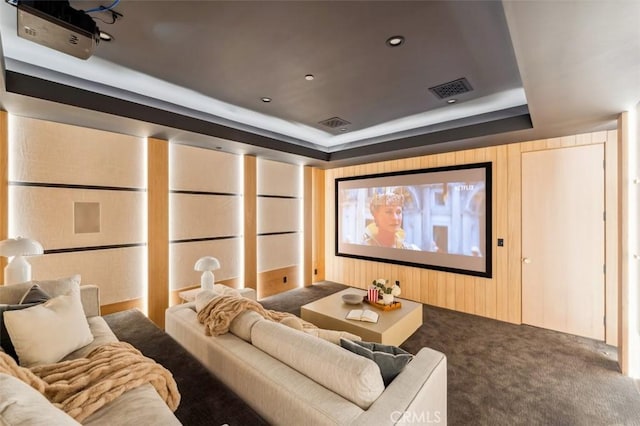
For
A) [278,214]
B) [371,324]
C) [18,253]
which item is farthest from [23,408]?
[278,214]

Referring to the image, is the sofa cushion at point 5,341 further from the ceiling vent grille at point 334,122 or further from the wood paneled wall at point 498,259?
the wood paneled wall at point 498,259

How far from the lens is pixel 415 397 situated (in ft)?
4.17

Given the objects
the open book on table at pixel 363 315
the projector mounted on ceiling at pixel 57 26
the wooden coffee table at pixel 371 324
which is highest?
the projector mounted on ceiling at pixel 57 26


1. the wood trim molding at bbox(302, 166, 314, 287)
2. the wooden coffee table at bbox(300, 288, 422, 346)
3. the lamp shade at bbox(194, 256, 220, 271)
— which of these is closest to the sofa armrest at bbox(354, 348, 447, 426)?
the wooden coffee table at bbox(300, 288, 422, 346)

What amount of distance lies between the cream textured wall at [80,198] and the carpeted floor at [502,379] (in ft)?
2.93

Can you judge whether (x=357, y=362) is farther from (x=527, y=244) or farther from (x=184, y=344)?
(x=527, y=244)

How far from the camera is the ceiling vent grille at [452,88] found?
107 inches

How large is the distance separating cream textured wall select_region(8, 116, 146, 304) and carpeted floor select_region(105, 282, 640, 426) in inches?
35.1

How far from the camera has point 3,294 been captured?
6.82ft

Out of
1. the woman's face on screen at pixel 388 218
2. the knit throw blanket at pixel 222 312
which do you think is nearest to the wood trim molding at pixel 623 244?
the woman's face on screen at pixel 388 218

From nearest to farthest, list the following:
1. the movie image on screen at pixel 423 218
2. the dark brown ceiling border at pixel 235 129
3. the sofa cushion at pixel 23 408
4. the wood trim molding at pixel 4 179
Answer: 1. the sofa cushion at pixel 23 408
2. the dark brown ceiling border at pixel 235 129
3. the wood trim molding at pixel 4 179
4. the movie image on screen at pixel 423 218

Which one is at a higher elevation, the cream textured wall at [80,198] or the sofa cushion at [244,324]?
the cream textured wall at [80,198]

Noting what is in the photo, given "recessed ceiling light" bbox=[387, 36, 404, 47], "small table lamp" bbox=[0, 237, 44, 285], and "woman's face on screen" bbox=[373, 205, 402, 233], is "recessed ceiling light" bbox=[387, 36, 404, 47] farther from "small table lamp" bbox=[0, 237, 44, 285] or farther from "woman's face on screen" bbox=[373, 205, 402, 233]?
"small table lamp" bbox=[0, 237, 44, 285]

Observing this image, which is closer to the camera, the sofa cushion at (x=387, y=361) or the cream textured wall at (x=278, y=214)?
the sofa cushion at (x=387, y=361)
